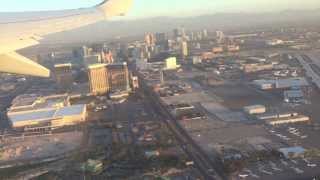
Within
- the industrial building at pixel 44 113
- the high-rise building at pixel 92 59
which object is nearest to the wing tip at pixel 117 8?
the industrial building at pixel 44 113

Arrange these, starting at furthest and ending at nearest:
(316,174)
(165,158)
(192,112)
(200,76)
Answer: (200,76) < (192,112) < (165,158) < (316,174)

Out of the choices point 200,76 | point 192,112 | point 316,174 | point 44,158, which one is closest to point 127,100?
point 192,112

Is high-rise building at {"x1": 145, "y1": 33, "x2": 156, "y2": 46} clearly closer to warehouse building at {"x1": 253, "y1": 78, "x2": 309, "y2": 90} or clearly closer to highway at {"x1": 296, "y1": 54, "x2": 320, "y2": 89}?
highway at {"x1": 296, "y1": 54, "x2": 320, "y2": 89}

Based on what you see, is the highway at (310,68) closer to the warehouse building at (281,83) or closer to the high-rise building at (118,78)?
the warehouse building at (281,83)

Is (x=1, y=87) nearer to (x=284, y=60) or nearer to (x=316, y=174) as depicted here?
(x=284, y=60)

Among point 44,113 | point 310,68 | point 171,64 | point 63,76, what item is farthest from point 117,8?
point 171,64

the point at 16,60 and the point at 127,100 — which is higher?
the point at 16,60

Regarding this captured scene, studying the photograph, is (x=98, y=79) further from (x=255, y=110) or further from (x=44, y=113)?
(x=255, y=110)
